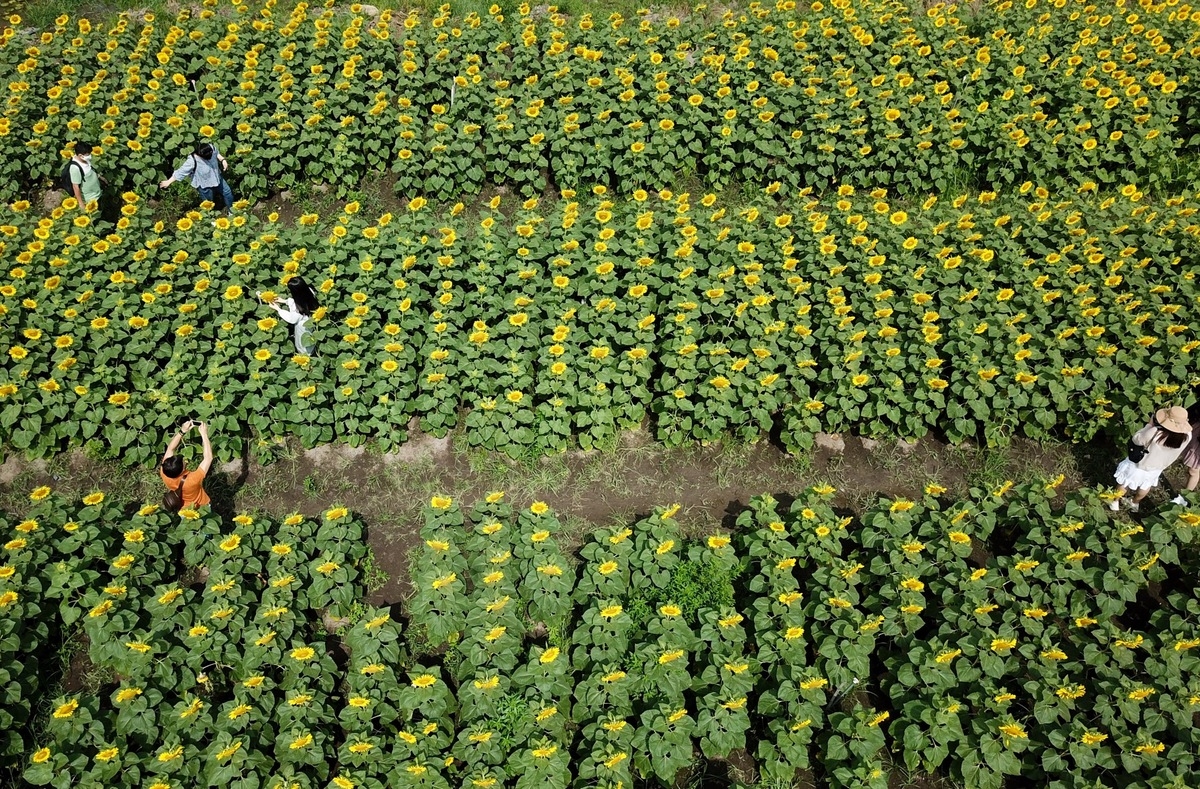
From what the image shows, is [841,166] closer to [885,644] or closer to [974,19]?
[974,19]

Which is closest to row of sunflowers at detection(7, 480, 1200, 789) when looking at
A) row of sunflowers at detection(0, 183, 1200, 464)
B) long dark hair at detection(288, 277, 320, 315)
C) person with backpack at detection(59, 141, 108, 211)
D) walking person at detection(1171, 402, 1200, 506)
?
walking person at detection(1171, 402, 1200, 506)

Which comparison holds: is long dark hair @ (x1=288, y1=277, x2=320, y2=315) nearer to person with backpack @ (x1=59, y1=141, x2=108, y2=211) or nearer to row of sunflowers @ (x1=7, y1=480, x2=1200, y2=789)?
row of sunflowers @ (x1=7, y1=480, x2=1200, y2=789)

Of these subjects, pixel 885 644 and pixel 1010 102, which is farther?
pixel 1010 102

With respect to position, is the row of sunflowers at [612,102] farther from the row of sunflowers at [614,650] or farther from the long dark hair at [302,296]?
the row of sunflowers at [614,650]

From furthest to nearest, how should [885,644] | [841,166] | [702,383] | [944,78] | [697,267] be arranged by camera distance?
[944,78] → [841,166] → [697,267] → [702,383] → [885,644]

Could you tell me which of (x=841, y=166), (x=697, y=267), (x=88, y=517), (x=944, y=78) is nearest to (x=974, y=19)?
(x=944, y=78)

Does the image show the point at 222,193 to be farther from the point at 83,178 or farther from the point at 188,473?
the point at 188,473

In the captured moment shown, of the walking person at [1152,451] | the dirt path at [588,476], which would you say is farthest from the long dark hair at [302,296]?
the walking person at [1152,451]
